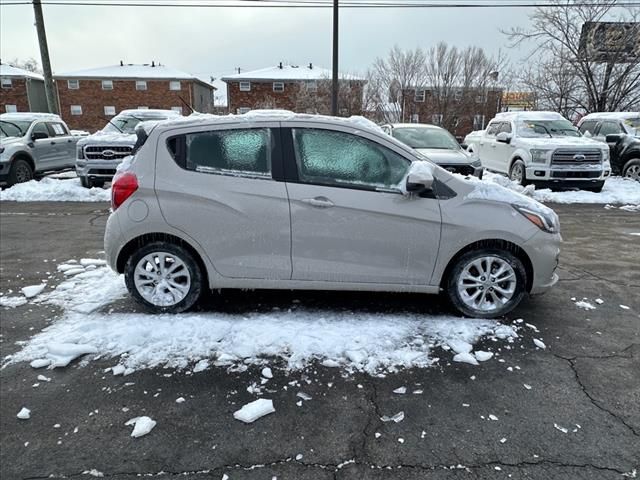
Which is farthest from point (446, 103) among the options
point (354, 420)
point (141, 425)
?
point (141, 425)

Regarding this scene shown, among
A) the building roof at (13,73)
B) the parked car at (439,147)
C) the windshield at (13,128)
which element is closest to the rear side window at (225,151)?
the parked car at (439,147)

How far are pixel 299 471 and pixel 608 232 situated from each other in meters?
7.80

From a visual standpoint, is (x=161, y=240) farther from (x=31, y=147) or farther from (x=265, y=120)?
(x=31, y=147)

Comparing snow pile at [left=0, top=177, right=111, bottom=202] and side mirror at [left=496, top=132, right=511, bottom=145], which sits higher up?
side mirror at [left=496, top=132, right=511, bottom=145]

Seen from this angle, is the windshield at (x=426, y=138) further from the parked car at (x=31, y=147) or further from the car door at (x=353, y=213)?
the parked car at (x=31, y=147)

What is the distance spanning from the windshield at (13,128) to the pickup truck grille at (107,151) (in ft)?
8.60

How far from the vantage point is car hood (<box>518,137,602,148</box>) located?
11.6 meters

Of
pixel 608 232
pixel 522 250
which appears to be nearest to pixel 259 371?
pixel 522 250

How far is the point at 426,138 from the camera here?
11.1 metres

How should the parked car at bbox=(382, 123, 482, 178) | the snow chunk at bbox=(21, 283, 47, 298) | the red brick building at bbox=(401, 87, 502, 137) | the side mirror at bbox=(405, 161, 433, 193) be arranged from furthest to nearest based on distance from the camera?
1. the red brick building at bbox=(401, 87, 502, 137)
2. the parked car at bbox=(382, 123, 482, 178)
3. the snow chunk at bbox=(21, 283, 47, 298)
4. the side mirror at bbox=(405, 161, 433, 193)

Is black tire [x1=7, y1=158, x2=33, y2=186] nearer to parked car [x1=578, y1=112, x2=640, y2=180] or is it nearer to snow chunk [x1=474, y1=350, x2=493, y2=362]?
snow chunk [x1=474, y1=350, x2=493, y2=362]

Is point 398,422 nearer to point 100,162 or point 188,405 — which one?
point 188,405

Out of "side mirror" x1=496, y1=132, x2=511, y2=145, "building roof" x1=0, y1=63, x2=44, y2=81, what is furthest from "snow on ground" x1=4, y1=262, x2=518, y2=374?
"building roof" x1=0, y1=63, x2=44, y2=81

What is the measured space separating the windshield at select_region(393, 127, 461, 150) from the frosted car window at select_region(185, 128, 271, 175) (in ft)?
24.1
